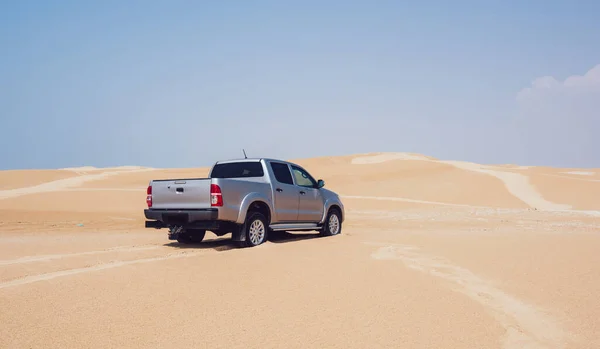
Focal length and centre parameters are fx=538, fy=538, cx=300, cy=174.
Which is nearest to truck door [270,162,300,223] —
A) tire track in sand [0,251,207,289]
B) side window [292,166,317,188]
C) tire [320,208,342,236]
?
side window [292,166,317,188]

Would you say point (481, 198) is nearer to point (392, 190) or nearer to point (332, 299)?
point (392, 190)

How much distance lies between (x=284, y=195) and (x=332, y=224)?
230cm

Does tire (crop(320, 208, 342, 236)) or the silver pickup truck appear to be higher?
the silver pickup truck

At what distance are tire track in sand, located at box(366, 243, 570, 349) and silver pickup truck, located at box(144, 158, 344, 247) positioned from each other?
321 cm

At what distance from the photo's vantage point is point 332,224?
14109 mm

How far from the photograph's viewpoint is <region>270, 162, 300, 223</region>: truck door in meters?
12.1

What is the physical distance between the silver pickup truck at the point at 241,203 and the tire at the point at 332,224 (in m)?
0.04

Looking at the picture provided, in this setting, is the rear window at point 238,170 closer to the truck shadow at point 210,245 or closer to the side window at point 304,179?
the side window at point 304,179

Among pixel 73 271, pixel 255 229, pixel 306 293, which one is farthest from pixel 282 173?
pixel 306 293

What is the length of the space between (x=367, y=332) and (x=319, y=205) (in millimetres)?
8896

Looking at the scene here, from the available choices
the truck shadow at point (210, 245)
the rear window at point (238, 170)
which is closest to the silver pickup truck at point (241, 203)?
the rear window at point (238, 170)

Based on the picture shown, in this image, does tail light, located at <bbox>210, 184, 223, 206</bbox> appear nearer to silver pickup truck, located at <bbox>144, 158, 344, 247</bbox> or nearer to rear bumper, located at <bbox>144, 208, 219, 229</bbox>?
silver pickup truck, located at <bbox>144, 158, 344, 247</bbox>

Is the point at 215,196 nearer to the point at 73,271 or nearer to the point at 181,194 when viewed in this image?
the point at 181,194

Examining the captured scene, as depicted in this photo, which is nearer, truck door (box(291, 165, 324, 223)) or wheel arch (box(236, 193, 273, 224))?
wheel arch (box(236, 193, 273, 224))
